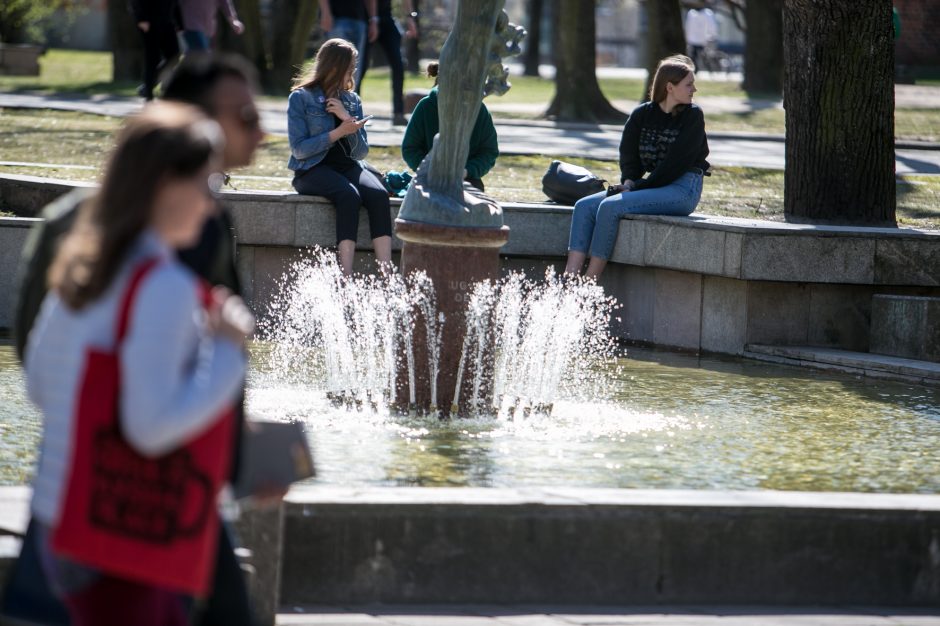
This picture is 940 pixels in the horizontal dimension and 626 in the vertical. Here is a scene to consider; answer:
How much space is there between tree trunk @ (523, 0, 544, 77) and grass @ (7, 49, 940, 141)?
5126 millimetres

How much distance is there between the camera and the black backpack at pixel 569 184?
10.4 meters

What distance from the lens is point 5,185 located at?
35.5ft

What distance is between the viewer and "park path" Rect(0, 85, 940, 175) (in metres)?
14.9

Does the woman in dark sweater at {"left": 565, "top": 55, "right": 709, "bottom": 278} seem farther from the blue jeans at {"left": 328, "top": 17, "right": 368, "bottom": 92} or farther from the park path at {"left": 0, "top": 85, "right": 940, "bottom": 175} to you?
the blue jeans at {"left": 328, "top": 17, "right": 368, "bottom": 92}

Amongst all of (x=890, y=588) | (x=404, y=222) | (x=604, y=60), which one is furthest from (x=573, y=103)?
(x=604, y=60)

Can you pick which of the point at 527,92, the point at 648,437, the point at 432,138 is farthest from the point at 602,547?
the point at 527,92

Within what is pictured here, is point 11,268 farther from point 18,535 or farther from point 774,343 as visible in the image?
point 18,535

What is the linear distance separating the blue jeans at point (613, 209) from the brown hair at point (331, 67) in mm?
1623

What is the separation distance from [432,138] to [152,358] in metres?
6.46

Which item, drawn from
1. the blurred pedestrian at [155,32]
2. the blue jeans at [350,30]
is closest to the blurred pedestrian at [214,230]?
the blue jeans at [350,30]

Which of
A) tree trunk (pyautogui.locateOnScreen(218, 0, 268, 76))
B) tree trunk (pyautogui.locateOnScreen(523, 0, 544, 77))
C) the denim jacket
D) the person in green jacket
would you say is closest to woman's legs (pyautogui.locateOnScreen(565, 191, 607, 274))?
the person in green jacket

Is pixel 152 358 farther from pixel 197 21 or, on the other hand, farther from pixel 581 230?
pixel 197 21

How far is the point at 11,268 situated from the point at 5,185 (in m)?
1.30

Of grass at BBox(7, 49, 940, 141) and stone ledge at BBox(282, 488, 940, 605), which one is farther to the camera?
grass at BBox(7, 49, 940, 141)
